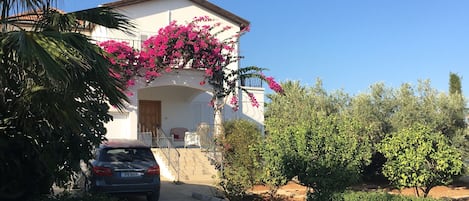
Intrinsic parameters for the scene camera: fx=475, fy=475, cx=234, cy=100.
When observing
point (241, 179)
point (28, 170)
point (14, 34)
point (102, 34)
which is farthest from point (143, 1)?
point (14, 34)

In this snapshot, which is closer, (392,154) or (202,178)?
(392,154)

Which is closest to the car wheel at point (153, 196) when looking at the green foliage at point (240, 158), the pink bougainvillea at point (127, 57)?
the green foliage at point (240, 158)

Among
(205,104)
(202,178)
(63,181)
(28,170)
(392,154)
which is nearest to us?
(28,170)

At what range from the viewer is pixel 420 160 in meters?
10.4

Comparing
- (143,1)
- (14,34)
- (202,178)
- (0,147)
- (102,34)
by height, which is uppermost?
(143,1)

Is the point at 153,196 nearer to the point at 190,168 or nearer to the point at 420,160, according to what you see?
the point at 420,160

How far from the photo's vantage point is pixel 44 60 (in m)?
5.27

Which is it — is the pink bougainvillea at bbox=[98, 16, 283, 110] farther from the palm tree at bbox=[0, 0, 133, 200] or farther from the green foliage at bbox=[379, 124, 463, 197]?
the palm tree at bbox=[0, 0, 133, 200]

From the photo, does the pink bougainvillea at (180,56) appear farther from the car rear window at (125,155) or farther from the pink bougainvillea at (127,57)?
the car rear window at (125,155)

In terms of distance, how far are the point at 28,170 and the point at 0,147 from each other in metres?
1.03

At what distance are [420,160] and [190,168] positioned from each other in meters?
9.96

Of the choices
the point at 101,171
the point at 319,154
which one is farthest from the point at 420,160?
the point at 101,171

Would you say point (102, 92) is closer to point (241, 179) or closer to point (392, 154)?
point (241, 179)

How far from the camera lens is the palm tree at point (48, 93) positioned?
18.7ft
